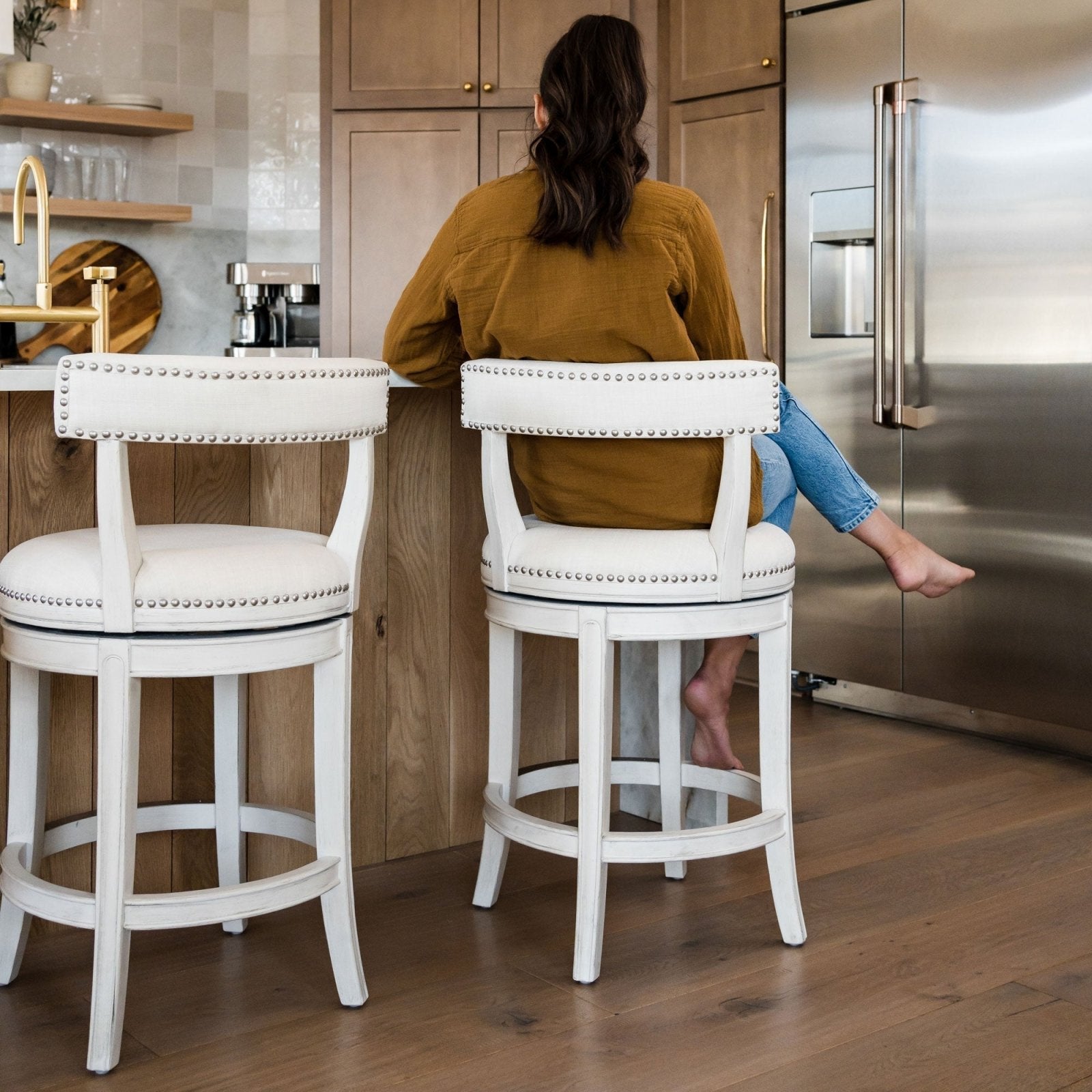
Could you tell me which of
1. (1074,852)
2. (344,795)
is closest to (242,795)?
(344,795)

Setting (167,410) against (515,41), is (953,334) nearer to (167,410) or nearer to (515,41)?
(515,41)

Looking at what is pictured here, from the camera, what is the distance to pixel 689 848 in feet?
6.26

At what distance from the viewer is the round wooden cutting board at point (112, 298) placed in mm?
4117

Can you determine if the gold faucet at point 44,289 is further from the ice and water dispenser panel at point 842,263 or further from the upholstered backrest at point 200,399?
the ice and water dispenser panel at point 842,263

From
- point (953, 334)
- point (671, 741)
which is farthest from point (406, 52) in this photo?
point (671, 741)

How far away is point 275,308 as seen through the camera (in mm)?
4441

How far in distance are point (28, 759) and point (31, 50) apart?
3063 millimetres

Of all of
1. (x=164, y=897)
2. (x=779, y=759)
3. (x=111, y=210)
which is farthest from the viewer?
(x=111, y=210)

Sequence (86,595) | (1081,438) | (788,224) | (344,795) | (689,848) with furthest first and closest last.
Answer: (788,224) < (1081,438) < (689,848) < (344,795) < (86,595)

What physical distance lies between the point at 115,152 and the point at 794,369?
7.43 feet

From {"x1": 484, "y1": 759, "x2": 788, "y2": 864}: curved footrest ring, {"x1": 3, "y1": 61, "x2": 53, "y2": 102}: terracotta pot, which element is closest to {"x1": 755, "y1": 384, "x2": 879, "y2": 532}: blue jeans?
{"x1": 484, "y1": 759, "x2": 788, "y2": 864}: curved footrest ring

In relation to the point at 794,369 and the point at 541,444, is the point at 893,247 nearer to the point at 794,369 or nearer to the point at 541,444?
the point at 794,369

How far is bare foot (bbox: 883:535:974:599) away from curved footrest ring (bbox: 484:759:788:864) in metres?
0.58

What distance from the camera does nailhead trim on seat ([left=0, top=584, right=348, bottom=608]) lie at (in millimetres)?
1591
